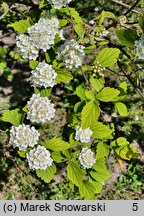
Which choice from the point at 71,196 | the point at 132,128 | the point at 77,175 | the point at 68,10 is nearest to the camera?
the point at 77,175

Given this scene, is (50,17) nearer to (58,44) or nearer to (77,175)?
(58,44)

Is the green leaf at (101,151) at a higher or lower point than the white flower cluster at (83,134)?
lower

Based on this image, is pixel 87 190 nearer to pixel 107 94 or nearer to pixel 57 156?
pixel 57 156

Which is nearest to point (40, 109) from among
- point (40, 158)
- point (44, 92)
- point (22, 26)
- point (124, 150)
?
point (44, 92)

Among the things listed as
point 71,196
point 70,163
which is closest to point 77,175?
point 70,163

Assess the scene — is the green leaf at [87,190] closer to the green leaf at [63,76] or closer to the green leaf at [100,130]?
the green leaf at [100,130]

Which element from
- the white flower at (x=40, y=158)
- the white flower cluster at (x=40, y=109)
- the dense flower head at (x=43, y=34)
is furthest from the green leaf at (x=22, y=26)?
the white flower at (x=40, y=158)
